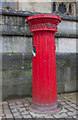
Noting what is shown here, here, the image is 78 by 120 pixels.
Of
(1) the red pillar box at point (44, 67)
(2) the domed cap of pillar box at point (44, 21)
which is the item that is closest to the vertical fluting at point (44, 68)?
(1) the red pillar box at point (44, 67)

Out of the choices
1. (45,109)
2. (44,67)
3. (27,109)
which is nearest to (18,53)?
(44,67)

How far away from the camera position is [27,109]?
3.16 m

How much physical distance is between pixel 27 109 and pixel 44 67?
1.07m

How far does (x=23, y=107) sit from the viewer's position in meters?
3.28

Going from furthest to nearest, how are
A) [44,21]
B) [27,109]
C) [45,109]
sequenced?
1. [27,109]
2. [45,109]
3. [44,21]

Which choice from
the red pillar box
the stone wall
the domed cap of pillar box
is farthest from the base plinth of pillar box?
A: the domed cap of pillar box

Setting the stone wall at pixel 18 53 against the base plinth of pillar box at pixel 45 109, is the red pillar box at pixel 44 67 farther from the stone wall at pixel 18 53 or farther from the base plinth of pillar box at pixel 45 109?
the stone wall at pixel 18 53

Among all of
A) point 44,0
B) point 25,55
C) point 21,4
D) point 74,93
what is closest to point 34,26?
point 25,55

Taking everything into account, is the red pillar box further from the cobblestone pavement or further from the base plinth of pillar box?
the cobblestone pavement

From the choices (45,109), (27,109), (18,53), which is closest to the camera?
(45,109)

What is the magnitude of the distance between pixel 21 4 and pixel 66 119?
11.1ft

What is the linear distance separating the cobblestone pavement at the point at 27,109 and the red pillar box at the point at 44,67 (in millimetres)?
171

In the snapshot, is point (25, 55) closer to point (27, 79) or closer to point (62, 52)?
point (27, 79)

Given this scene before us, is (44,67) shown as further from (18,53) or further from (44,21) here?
(18,53)
